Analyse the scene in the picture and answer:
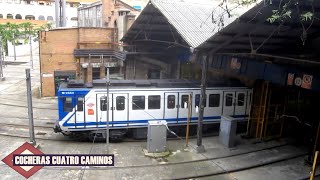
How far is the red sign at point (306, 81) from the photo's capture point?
13.1 metres

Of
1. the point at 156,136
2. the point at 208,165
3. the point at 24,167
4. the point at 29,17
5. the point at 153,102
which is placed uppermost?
the point at 29,17

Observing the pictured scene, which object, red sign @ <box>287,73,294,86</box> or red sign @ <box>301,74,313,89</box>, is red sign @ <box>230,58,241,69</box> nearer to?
red sign @ <box>287,73,294,86</box>

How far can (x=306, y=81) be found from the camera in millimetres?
13328

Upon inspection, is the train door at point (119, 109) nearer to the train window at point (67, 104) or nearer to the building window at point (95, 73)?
the train window at point (67, 104)

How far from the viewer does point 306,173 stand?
1399 cm

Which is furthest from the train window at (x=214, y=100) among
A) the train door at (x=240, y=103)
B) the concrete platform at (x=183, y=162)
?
the concrete platform at (x=183, y=162)

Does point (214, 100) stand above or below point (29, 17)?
below

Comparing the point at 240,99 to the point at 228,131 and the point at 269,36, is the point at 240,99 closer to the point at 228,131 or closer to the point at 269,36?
the point at 228,131

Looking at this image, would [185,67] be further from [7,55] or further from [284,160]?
[7,55]

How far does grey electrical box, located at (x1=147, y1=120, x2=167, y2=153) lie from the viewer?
15023 mm

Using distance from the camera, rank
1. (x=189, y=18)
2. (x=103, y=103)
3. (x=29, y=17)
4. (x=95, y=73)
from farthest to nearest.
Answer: (x=29, y=17), (x=95, y=73), (x=189, y=18), (x=103, y=103)

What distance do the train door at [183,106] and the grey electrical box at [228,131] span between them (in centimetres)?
220

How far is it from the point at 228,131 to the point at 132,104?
537 cm

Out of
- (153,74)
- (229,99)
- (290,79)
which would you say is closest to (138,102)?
(229,99)
